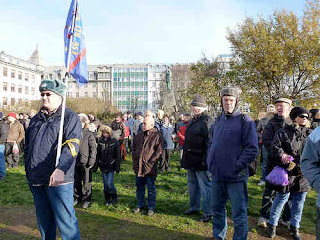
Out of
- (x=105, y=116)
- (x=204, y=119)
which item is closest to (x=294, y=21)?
(x=204, y=119)

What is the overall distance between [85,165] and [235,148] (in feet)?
11.1

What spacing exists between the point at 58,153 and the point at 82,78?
1.39m

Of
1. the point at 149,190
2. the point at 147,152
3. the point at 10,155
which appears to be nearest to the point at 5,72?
the point at 10,155

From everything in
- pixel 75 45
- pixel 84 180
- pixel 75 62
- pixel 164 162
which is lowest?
pixel 164 162

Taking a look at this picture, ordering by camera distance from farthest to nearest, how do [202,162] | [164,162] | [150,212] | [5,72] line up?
1. [5,72]
2. [164,162]
3. [150,212]
4. [202,162]

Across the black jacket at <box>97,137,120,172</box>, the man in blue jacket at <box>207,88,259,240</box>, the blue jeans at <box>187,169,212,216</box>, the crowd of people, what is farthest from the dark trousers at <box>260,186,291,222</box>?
the black jacket at <box>97,137,120,172</box>

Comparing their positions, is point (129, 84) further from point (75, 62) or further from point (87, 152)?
point (75, 62)

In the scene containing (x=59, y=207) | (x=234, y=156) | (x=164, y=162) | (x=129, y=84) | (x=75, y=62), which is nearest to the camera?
(x=59, y=207)

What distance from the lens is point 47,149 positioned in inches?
127

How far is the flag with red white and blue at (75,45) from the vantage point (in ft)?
13.1

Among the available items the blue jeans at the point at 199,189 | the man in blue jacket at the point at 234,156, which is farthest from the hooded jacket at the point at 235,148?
the blue jeans at the point at 199,189

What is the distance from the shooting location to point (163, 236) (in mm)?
4465

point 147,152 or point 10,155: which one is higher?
point 147,152

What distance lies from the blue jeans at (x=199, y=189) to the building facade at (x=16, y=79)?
63.5 meters
